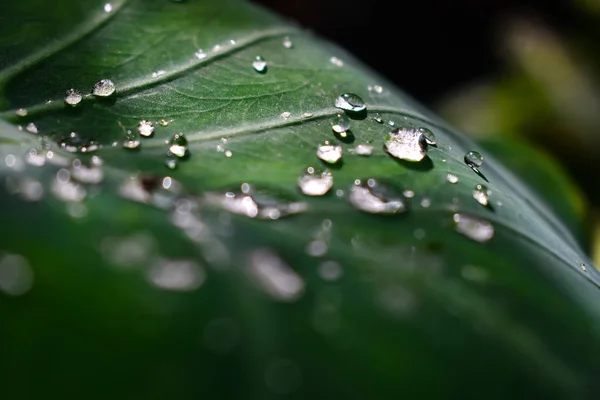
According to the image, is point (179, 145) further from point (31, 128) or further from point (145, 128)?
point (31, 128)

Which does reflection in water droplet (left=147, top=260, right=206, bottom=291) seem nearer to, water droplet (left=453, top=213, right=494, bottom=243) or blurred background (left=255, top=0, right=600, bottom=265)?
water droplet (left=453, top=213, right=494, bottom=243)

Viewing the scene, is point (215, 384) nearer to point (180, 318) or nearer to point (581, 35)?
point (180, 318)

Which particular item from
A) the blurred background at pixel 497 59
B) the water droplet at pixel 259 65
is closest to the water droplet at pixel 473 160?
the water droplet at pixel 259 65

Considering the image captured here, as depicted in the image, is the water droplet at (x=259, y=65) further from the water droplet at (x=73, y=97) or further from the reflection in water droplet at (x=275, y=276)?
the reflection in water droplet at (x=275, y=276)

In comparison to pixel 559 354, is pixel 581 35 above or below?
below

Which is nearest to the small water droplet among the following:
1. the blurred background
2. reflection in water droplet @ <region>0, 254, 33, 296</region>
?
reflection in water droplet @ <region>0, 254, 33, 296</region>

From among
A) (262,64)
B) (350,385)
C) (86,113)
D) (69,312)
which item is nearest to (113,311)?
(69,312)
